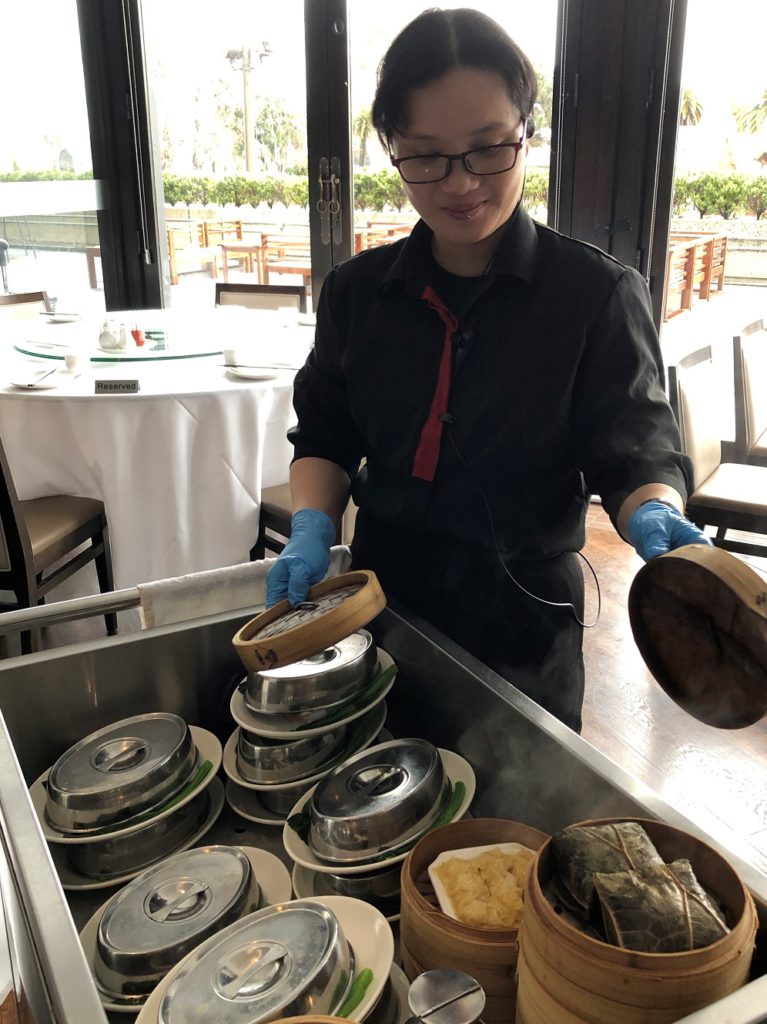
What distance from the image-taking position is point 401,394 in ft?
3.83

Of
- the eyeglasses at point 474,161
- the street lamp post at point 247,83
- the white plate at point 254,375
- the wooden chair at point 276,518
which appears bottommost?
the wooden chair at point 276,518

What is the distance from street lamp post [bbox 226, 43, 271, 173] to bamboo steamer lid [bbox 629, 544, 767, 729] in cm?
447

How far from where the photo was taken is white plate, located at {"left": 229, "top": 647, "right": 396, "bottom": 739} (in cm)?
95

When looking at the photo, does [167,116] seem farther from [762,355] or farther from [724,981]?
[724,981]

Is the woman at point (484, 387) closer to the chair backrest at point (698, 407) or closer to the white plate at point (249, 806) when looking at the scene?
the white plate at point (249, 806)

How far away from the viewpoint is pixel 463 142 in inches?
40.6

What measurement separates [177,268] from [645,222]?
2.80 meters

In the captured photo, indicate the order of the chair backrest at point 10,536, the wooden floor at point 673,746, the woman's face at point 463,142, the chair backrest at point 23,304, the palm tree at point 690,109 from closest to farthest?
the woman's face at point 463,142, the wooden floor at point 673,746, the chair backrest at point 10,536, the palm tree at point 690,109, the chair backrest at point 23,304

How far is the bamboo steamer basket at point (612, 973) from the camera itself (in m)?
0.53

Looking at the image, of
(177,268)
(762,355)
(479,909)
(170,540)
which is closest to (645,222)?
(762,355)

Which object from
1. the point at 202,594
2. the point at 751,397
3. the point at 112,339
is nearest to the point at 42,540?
the point at 112,339

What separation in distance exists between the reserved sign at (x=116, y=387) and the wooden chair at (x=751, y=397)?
6.45 feet

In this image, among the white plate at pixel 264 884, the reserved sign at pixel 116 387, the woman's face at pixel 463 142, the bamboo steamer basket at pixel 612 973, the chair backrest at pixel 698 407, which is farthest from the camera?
the chair backrest at pixel 698 407

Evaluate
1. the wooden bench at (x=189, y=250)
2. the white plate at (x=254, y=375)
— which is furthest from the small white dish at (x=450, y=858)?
the wooden bench at (x=189, y=250)
